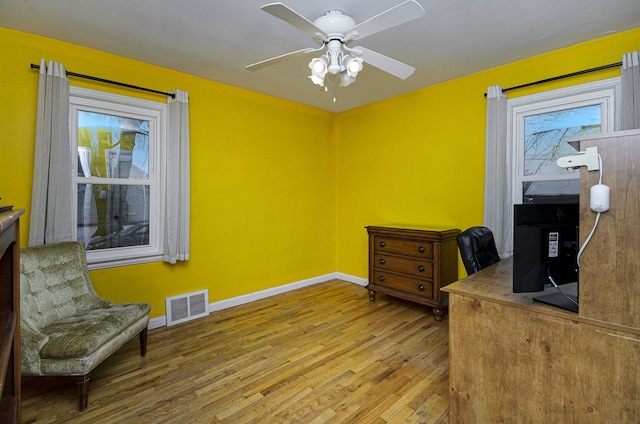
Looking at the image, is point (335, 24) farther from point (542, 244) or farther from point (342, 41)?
point (542, 244)

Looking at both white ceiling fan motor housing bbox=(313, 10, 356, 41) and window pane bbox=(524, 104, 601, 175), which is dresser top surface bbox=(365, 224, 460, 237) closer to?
window pane bbox=(524, 104, 601, 175)

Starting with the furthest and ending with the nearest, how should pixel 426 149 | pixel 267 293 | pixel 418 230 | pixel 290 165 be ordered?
pixel 290 165 < pixel 267 293 < pixel 426 149 < pixel 418 230

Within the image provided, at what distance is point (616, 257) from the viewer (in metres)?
1.16

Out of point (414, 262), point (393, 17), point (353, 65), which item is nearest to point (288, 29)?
point (353, 65)

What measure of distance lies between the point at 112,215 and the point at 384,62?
108 inches

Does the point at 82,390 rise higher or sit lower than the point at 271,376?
higher

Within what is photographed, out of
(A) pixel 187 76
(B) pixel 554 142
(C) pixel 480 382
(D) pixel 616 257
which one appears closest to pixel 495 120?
(B) pixel 554 142

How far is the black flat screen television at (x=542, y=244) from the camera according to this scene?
1.42 m

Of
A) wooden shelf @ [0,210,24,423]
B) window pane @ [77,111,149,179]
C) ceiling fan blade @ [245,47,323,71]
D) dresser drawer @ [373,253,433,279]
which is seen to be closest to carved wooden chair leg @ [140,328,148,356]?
wooden shelf @ [0,210,24,423]

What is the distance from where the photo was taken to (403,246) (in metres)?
3.45

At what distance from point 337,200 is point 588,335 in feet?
12.2

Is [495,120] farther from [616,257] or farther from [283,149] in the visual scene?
[283,149]

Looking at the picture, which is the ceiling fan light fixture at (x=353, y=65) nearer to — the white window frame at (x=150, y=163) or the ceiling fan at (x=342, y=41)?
the ceiling fan at (x=342, y=41)

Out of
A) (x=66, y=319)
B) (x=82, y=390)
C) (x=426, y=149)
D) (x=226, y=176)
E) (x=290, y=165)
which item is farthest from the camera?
(x=290, y=165)
